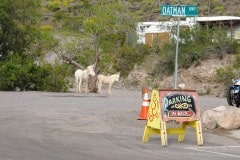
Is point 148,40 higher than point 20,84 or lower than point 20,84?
higher

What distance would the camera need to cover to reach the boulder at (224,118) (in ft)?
52.3

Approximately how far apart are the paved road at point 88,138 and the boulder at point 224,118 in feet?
1.38

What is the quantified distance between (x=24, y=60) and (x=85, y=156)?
23.7 meters

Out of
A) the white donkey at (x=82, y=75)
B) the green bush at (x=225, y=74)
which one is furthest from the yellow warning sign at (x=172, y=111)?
the green bush at (x=225, y=74)

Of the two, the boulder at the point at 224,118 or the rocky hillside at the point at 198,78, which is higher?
the rocky hillside at the point at 198,78

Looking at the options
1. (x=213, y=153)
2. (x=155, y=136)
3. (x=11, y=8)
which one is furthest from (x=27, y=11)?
(x=213, y=153)

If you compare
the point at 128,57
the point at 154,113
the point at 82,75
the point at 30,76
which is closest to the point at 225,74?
the point at 128,57

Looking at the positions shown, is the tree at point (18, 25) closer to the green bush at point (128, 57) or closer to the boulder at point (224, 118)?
the green bush at point (128, 57)

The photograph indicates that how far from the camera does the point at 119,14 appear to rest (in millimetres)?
36531

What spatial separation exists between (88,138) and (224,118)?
13.4 ft

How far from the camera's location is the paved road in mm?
11500

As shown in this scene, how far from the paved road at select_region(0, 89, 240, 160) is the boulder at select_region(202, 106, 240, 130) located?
421 millimetres

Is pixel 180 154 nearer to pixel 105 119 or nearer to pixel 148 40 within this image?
pixel 105 119

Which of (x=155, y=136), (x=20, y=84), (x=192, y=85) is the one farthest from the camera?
(x=192, y=85)
